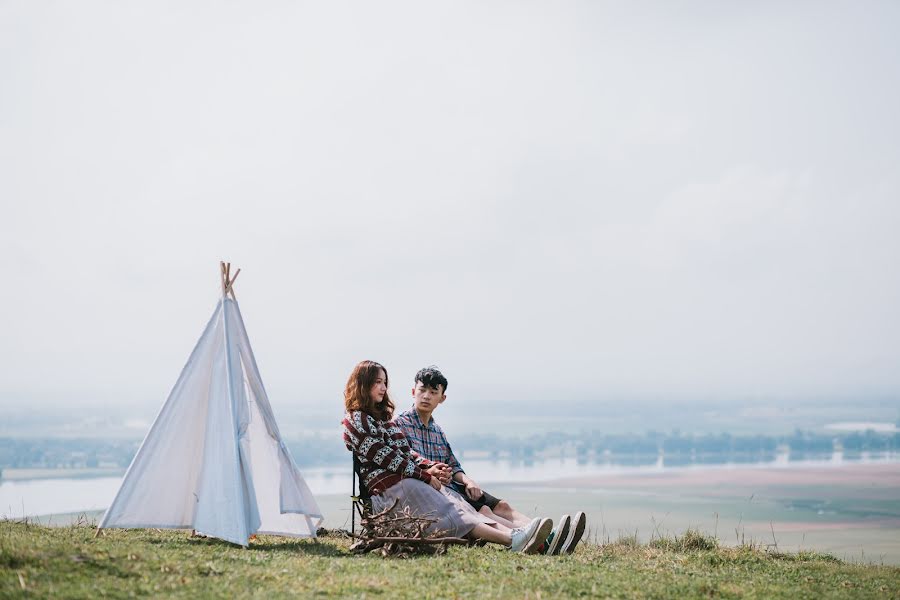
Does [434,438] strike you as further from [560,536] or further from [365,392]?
[560,536]

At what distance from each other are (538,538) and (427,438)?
1.23 meters

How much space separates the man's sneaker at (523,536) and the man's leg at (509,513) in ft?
1.73

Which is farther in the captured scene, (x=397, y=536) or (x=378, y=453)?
(x=378, y=453)

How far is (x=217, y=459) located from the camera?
19.6 feet

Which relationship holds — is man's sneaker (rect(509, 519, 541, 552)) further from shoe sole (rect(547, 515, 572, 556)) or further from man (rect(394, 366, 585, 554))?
man (rect(394, 366, 585, 554))

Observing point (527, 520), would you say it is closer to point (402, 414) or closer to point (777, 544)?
point (402, 414)

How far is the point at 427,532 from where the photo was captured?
5.83 meters

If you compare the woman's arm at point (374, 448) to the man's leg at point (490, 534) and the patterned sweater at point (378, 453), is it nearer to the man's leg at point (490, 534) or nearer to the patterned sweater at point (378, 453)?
the patterned sweater at point (378, 453)

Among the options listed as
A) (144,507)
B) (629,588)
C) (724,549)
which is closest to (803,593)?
(629,588)

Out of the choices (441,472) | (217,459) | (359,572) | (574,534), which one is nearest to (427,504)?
(441,472)

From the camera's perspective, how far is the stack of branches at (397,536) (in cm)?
564

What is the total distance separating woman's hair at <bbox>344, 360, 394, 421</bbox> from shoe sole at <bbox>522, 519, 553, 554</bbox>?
50.5 inches


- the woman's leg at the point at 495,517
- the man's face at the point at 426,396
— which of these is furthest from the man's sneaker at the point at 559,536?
the man's face at the point at 426,396

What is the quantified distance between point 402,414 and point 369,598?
2462mm
